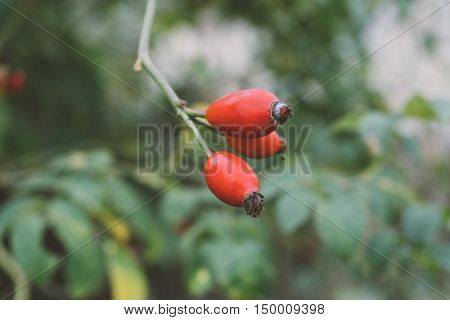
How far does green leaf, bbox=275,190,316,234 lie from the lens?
5.64 ft

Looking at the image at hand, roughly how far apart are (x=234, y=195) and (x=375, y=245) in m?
1.00

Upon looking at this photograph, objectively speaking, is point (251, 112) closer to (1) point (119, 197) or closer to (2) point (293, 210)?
(2) point (293, 210)

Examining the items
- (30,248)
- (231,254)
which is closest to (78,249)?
(30,248)

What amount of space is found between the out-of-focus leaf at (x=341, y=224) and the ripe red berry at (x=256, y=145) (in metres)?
0.59

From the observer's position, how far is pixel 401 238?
1937 millimetres

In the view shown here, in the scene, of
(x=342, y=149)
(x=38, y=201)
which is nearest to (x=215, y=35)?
(x=342, y=149)

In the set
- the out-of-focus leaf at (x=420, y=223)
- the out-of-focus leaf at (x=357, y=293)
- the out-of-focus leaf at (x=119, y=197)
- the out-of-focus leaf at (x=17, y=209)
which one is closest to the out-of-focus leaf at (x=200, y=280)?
the out-of-focus leaf at (x=119, y=197)

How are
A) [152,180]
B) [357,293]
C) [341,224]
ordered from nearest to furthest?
[341,224] < [152,180] < [357,293]

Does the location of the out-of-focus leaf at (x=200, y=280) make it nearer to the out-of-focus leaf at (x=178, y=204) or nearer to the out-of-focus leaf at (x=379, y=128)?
the out-of-focus leaf at (x=178, y=204)

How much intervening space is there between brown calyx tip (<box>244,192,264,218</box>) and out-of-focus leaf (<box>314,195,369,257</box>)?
0.65 m

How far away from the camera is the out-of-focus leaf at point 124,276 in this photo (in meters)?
1.93

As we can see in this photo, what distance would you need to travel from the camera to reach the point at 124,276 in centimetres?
195
